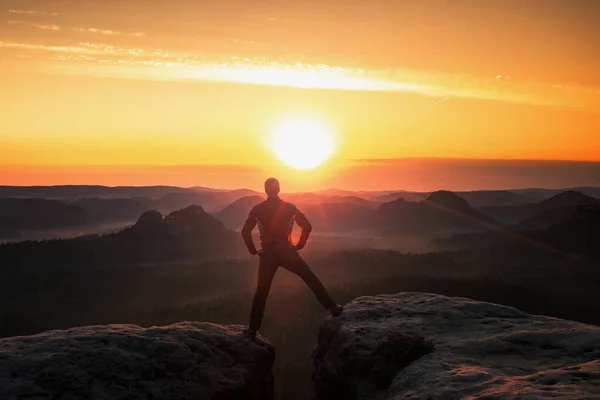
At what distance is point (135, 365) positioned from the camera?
7855 mm

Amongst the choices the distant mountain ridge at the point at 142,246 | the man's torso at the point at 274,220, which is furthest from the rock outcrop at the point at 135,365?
the distant mountain ridge at the point at 142,246

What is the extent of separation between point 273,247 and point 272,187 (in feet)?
4.47

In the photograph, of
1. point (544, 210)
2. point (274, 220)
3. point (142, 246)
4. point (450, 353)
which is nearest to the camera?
point (450, 353)

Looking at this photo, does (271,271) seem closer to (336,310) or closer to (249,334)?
(249,334)

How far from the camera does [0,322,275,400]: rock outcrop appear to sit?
705 cm

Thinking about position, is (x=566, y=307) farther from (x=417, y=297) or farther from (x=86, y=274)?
(x=86, y=274)

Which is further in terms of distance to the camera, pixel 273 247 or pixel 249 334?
pixel 249 334

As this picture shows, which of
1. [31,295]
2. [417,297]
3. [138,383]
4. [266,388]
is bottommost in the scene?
[31,295]

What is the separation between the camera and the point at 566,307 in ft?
69.6

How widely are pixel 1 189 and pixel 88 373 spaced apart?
155 m

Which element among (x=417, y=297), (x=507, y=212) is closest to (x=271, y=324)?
(x=417, y=297)

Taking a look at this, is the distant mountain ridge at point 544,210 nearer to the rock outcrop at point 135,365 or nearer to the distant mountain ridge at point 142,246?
the distant mountain ridge at point 142,246

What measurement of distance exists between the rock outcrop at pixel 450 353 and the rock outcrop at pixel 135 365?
1.87m

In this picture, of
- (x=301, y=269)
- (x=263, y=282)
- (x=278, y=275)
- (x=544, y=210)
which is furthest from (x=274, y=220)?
(x=544, y=210)
